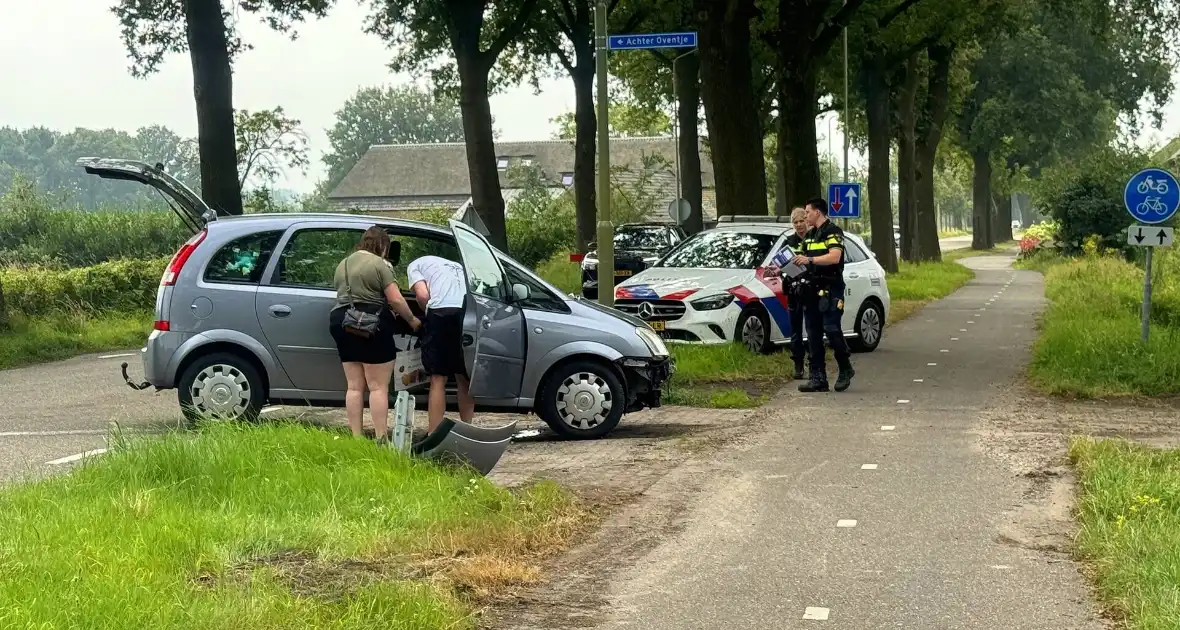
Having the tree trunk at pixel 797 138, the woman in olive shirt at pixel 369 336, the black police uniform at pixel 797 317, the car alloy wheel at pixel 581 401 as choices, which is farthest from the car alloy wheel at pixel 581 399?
the tree trunk at pixel 797 138

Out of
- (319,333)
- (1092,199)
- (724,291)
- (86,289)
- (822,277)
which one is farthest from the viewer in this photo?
(1092,199)

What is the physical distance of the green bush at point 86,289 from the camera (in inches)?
863

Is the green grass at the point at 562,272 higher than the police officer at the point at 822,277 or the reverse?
the reverse

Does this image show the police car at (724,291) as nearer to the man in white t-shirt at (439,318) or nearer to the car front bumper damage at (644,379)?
the car front bumper damage at (644,379)

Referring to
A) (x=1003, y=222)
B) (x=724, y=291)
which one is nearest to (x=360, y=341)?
(x=724, y=291)

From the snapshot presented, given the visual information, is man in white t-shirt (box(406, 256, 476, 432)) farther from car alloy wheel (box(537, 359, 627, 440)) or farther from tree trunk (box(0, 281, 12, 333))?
tree trunk (box(0, 281, 12, 333))

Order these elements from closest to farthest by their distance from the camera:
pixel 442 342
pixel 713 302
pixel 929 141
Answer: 1. pixel 442 342
2. pixel 713 302
3. pixel 929 141

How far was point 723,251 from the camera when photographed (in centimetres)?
1739

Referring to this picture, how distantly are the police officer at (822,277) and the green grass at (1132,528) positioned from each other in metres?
4.20

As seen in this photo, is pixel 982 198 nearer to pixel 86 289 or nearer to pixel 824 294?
pixel 86 289

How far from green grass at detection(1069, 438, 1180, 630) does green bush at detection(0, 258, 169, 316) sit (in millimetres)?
16818

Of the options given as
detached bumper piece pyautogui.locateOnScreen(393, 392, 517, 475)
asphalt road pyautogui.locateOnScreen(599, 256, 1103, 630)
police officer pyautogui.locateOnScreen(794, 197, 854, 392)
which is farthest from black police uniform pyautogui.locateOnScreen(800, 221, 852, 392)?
detached bumper piece pyautogui.locateOnScreen(393, 392, 517, 475)

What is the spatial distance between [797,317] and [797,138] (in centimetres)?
980

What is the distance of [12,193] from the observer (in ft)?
156
